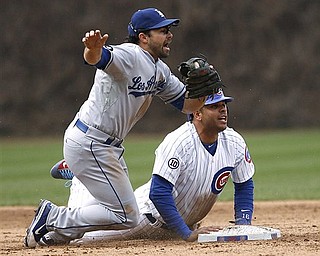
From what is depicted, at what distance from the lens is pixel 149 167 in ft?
44.8

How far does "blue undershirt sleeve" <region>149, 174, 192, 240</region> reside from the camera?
511 cm

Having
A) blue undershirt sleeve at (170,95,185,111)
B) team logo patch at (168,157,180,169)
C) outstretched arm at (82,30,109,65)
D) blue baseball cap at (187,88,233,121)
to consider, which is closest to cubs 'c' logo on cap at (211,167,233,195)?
team logo patch at (168,157,180,169)

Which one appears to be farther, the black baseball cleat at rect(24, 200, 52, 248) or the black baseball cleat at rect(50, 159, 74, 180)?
the black baseball cleat at rect(50, 159, 74, 180)

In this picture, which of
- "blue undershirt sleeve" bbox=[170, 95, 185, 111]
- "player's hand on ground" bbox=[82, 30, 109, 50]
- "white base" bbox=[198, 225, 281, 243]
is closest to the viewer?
"player's hand on ground" bbox=[82, 30, 109, 50]

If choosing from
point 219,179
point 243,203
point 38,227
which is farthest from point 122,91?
point 243,203

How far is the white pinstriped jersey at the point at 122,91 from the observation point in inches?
199

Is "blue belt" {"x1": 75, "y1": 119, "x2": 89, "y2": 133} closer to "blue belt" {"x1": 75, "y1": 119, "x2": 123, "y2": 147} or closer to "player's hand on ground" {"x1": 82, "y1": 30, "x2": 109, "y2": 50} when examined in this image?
"blue belt" {"x1": 75, "y1": 119, "x2": 123, "y2": 147}

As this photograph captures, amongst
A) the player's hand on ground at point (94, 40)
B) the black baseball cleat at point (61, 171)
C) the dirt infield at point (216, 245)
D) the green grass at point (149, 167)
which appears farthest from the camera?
the green grass at point (149, 167)

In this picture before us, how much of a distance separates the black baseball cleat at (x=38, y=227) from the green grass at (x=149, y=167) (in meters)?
4.03

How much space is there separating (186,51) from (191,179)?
20.3 metres

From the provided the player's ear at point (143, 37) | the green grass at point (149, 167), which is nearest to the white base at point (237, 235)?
the player's ear at point (143, 37)

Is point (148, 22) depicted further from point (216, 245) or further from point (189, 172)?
point (216, 245)

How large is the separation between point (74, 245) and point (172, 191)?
2.50 feet

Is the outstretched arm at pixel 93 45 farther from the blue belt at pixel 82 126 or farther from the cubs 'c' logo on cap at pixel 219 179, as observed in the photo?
the cubs 'c' logo on cap at pixel 219 179
